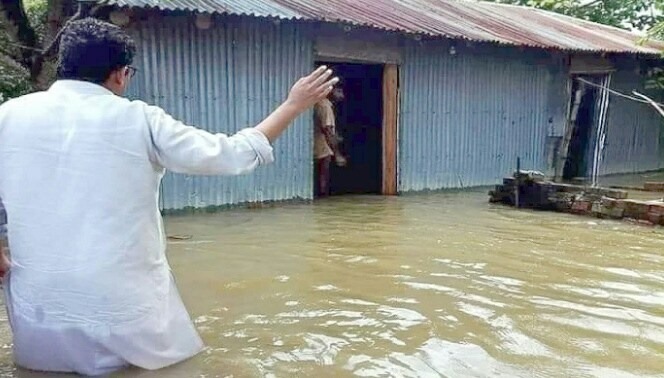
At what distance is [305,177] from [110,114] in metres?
7.45

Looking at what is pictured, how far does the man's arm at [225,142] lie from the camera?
2676mm

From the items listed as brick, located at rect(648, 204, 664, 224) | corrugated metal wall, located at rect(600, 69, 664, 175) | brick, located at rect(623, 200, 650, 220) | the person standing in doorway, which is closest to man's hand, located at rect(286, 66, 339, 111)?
brick, located at rect(648, 204, 664, 224)

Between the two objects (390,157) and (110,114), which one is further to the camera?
(390,157)

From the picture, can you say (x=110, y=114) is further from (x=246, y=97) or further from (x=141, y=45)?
(x=246, y=97)

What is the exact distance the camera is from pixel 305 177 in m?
10.2

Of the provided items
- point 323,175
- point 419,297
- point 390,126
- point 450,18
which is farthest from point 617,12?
point 419,297

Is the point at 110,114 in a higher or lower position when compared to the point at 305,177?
higher

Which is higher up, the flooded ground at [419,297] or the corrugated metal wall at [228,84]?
the corrugated metal wall at [228,84]

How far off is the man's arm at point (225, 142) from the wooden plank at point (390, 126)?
847 centimetres

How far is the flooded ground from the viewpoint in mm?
3721

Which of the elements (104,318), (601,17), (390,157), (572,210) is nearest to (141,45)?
(390,157)

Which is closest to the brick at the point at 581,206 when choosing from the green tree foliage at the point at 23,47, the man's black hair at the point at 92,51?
the green tree foliage at the point at 23,47

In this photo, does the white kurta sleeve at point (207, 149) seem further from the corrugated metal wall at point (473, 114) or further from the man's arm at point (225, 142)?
the corrugated metal wall at point (473, 114)

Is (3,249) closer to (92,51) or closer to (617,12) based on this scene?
(92,51)
